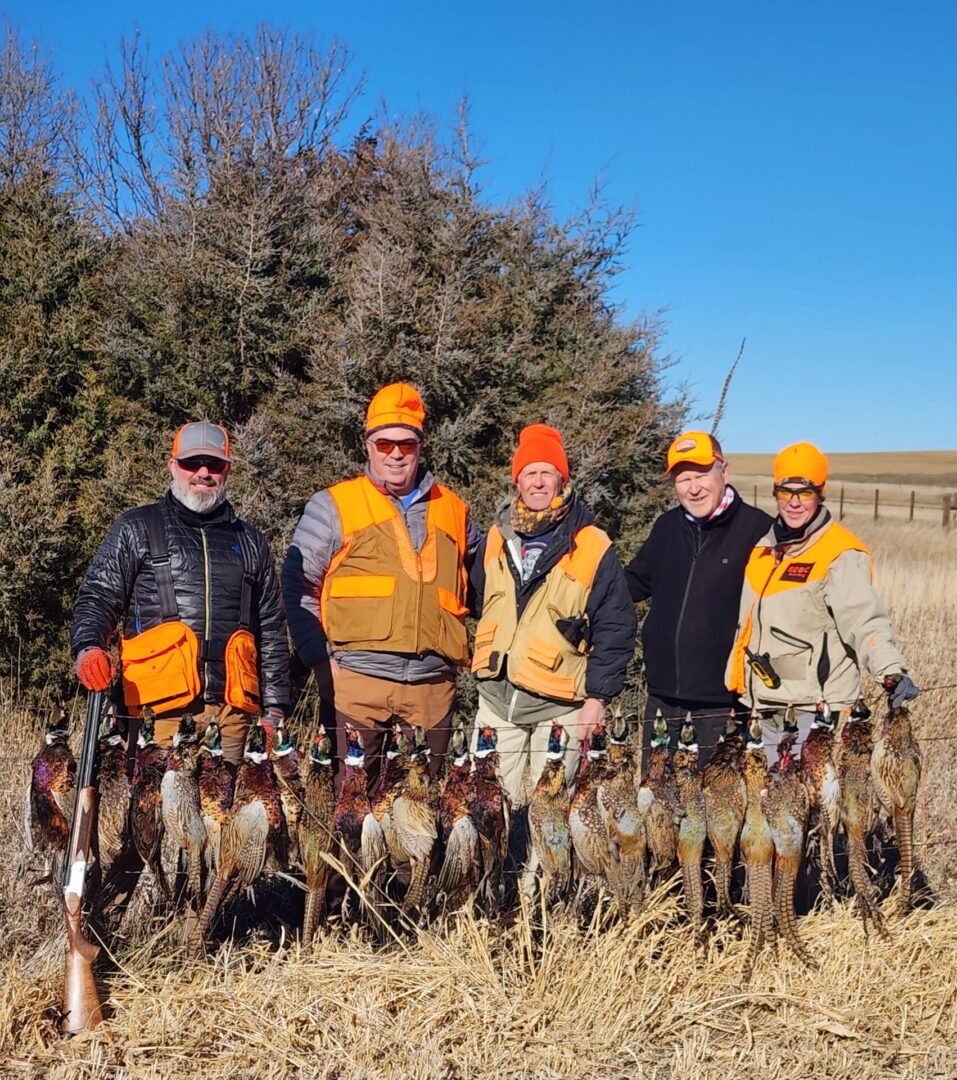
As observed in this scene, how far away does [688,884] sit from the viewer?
400cm

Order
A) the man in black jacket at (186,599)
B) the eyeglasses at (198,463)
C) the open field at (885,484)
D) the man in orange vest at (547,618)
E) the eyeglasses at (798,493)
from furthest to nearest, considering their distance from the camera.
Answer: the open field at (885,484)
the man in orange vest at (547,618)
the eyeglasses at (798,493)
the eyeglasses at (198,463)
the man in black jacket at (186,599)

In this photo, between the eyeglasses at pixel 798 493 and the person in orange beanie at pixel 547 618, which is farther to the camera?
the person in orange beanie at pixel 547 618

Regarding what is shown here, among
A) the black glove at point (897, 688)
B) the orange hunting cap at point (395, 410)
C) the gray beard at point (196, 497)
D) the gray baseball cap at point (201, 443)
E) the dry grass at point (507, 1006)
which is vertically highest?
the orange hunting cap at point (395, 410)

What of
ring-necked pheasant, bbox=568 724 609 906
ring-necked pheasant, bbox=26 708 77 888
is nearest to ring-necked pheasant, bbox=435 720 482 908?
ring-necked pheasant, bbox=568 724 609 906

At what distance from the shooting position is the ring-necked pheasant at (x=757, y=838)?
3822 mm

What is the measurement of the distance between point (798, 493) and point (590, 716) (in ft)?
4.51

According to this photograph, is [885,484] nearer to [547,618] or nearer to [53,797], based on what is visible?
[547,618]

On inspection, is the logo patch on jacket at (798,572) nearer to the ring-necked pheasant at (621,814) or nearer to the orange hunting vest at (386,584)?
the ring-necked pheasant at (621,814)

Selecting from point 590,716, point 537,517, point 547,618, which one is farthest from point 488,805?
point 537,517

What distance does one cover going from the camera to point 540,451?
4.59 metres

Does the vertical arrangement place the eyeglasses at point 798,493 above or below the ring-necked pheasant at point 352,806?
above

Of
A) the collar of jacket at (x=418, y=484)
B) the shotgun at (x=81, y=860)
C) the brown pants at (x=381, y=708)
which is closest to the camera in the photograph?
the shotgun at (x=81, y=860)

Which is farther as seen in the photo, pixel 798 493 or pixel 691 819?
pixel 798 493

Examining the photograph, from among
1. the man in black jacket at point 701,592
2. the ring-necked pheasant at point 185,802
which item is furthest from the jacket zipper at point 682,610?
the ring-necked pheasant at point 185,802
